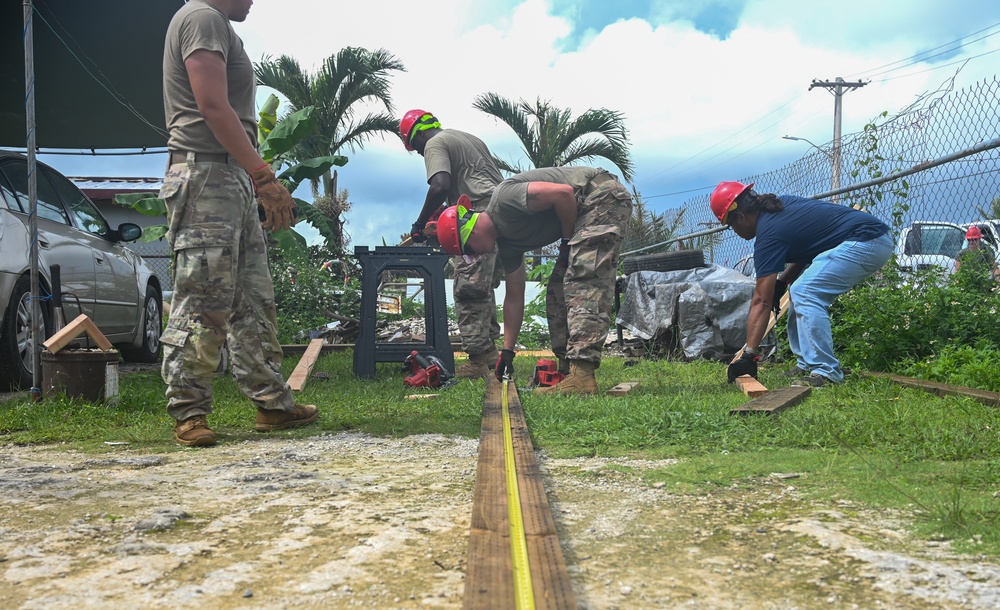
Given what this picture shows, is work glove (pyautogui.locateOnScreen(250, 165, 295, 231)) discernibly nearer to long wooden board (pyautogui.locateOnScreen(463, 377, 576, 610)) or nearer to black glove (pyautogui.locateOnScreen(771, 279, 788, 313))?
long wooden board (pyautogui.locateOnScreen(463, 377, 576, 610))

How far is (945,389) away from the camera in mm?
4586

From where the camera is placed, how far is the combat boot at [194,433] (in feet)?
11.2

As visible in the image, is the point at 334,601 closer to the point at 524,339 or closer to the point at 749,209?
the point at 749,209

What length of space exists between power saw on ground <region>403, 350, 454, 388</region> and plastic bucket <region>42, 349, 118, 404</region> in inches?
77.1

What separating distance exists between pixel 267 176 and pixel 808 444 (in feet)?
8.58

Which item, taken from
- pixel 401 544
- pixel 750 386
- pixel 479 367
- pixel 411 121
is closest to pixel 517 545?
pixel 401 544

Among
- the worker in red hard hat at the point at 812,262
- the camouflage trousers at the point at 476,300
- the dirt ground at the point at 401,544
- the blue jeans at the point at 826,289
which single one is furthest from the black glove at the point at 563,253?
the dirt ground at the point at 401,544

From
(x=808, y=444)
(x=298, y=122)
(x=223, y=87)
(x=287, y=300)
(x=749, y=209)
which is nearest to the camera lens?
(x=808, y=444)

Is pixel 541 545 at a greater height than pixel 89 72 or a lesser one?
lesser

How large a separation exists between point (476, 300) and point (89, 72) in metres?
5.95

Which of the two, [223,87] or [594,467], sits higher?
[223,87]

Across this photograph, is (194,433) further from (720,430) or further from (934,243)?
(934,243)

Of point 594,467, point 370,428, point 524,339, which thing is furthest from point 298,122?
point 594,467

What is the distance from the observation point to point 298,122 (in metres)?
10.3
